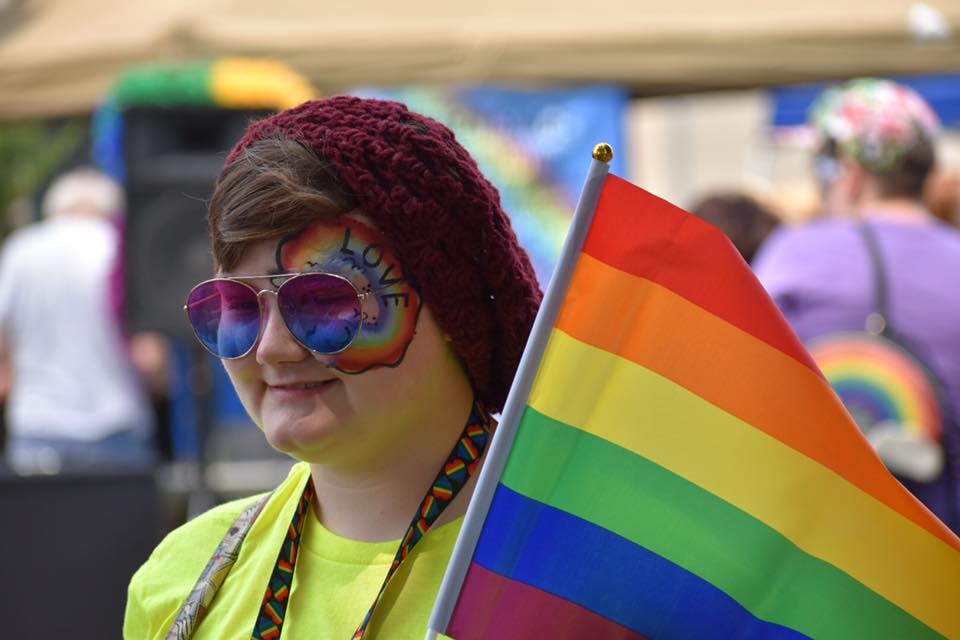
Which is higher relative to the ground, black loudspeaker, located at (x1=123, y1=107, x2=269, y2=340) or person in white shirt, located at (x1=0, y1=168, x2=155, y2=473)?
black loudspeaker, located at (x1=123, y1=107, x2=269, y2=340)

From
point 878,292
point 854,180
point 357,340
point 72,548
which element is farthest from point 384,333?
point 72,548

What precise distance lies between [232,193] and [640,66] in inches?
209

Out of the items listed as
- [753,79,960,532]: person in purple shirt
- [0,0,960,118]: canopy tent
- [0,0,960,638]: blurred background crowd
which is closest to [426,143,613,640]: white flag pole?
[753,79,960,532]: person in purple shirt

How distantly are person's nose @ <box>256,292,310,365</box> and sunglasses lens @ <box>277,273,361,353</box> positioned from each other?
1 centimetres

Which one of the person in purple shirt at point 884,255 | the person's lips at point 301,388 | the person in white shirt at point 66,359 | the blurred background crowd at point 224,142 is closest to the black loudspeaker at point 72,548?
the blurred background crowd at point 224,142

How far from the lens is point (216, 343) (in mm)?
1878

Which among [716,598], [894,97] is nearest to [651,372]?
[716,598]

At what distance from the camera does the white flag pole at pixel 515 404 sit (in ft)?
5.23

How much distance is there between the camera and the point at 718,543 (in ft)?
5.42

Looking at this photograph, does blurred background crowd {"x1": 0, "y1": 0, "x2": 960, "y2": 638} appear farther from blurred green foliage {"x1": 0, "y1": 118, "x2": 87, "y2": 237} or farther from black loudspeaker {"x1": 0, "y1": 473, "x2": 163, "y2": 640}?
blurred green foliage {"x1": 0, "y1": 118, "x2": 87, "y2": 237}

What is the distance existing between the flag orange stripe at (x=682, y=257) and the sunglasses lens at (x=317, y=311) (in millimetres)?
327

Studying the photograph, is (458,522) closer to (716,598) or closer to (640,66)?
(716,598)

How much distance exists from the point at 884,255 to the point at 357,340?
2.05m

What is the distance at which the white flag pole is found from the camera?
1.59 meters
